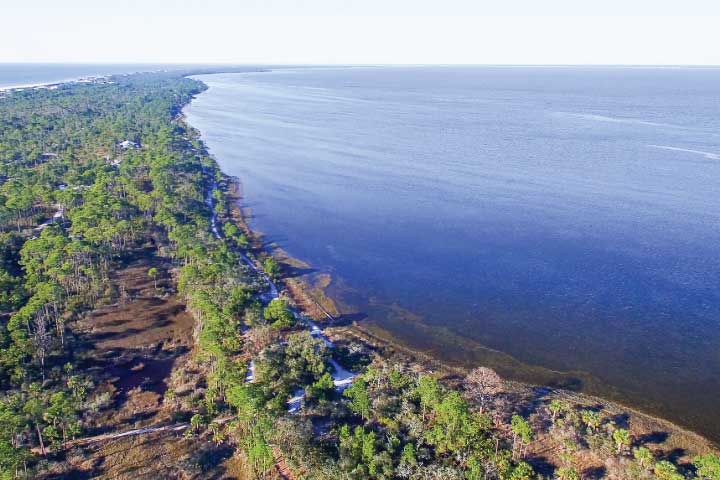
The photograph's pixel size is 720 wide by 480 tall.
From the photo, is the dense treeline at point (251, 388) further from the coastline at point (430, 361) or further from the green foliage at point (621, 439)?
the coastline at point (430, 361)

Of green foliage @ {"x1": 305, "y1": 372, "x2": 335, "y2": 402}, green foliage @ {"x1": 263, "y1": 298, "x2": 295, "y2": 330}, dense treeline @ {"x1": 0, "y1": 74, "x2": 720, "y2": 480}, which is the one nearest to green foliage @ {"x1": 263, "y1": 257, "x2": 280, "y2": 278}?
dense treeline @ {"x1": 0, "y1": 74, "x2": 720, "y2": 480}

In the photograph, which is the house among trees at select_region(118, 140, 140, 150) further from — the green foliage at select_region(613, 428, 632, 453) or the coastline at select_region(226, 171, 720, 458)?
the green foliage at select_region(613, 428, 632, 453)

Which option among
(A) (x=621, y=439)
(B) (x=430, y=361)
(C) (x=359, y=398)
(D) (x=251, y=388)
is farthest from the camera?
(B) (x=430, y=361)

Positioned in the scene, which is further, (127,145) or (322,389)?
(127,145)

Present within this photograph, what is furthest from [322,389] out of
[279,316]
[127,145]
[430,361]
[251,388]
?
[127,145]

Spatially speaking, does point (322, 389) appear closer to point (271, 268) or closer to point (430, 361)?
point (430, 361)

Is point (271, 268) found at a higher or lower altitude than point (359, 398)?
higher

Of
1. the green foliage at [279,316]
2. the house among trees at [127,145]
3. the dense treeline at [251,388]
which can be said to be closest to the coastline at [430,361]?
the dense treeline at [251,388]

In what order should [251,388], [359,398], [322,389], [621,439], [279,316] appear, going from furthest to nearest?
1. [279,316]
2. [322,389]
3. [359,398]
4. [251,388]
5. [621,439]
